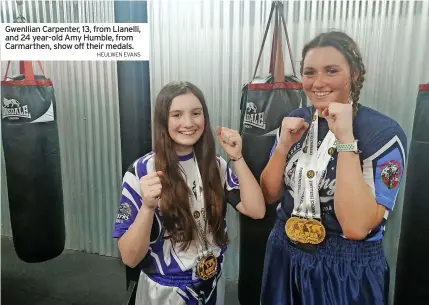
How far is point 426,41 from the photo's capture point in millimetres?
777

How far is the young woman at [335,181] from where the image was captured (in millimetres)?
736

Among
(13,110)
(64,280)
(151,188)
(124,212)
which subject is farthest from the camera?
(64,280)

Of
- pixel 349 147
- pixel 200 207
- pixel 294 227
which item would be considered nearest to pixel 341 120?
pixel 349 147

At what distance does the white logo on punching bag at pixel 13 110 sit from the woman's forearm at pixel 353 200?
80 cm

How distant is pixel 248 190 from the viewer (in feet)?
2.74

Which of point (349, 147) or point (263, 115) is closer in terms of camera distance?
point (349, 147)

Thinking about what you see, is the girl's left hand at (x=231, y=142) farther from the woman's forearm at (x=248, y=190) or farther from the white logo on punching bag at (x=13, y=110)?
the white logo on punching bag at (x=13, y=110)

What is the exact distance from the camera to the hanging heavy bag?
2.74 ft

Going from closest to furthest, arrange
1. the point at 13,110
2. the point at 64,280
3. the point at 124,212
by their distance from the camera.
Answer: the point at 124,212 < the point at 13,110 < the point at 64,280

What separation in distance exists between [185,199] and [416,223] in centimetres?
55

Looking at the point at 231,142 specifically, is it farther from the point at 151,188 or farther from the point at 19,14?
the point at 19,14

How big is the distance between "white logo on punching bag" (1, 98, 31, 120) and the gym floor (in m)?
0.36

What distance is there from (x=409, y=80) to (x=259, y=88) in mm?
339

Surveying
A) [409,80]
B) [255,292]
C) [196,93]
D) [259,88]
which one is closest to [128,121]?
[196,93]
